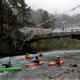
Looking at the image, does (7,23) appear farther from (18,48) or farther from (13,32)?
(18,48)

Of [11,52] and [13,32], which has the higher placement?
[13,32]

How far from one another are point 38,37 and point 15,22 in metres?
8.99

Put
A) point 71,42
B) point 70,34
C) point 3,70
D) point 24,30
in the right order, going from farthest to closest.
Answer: point 71,42 → point 24,30 → point 70,34 → point 3,70

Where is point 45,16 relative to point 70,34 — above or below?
above

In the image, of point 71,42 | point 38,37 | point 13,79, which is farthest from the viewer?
point 71,42

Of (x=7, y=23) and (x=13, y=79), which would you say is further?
(x=7, y=23)

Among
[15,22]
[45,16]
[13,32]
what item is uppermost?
[45,16]

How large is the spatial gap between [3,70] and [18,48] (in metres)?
20.2

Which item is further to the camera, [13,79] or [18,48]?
[18,48]

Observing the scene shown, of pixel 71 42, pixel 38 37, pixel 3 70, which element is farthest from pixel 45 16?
pixel 3 70

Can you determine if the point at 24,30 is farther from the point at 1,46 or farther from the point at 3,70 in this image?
the point at 3,70

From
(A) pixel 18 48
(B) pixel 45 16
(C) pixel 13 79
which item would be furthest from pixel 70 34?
(B) pixel 45 16

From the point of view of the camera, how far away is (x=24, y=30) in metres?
36.4

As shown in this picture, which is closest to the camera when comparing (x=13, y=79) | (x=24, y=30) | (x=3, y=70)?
(x=13, y=79)
